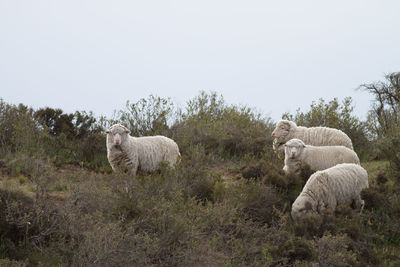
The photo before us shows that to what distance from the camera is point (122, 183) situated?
759cm

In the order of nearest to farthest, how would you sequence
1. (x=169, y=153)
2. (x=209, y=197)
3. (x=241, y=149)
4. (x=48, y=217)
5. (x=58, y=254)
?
(x=58, y=254) < (x=48, y=217) < (x=209, y=197) < (x=169, y=153) < (x=241, y=149)

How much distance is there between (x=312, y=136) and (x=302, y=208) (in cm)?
428

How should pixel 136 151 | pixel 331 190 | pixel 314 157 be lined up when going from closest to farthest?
1. pixel 331 190
2. pixel 136 151
3. pixel 314 157

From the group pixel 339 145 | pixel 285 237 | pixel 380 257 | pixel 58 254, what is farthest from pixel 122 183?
pixel 339 145

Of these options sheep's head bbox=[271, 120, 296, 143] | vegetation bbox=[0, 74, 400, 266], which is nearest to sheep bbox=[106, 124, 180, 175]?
vegetation bbox=[0, 74, 400, 266]

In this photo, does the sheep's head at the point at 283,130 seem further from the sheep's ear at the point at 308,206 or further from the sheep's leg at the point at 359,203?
the sheep's ear at the point at 308,206

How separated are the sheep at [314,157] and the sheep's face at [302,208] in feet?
6.33

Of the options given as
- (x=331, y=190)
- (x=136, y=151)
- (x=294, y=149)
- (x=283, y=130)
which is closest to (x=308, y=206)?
(x=331, y=190)

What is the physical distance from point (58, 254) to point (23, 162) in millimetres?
5295

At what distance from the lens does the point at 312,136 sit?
12.3 metres

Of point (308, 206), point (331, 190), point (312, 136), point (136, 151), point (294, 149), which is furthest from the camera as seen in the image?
point (312, 136)

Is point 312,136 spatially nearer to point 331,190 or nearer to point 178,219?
point 331,190

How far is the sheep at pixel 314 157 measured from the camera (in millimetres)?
10422

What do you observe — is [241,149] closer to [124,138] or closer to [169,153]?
[169,153]
